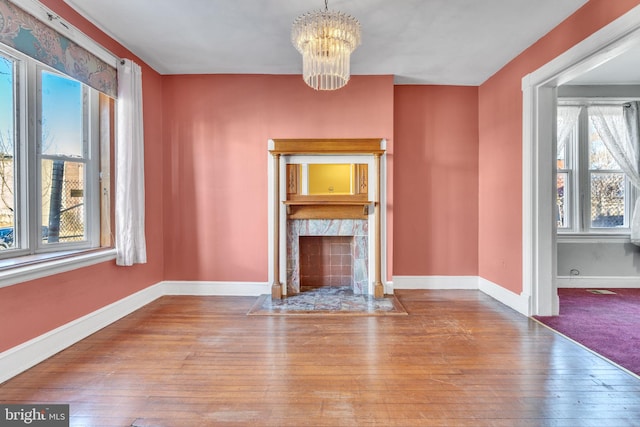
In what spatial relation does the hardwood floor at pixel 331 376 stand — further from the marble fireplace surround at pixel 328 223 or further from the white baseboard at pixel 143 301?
the marble fireplace surround at pixel 328 223

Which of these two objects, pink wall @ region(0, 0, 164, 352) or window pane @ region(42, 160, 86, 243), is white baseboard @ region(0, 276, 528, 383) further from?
window pane @ region(42, 160, 86, 243)

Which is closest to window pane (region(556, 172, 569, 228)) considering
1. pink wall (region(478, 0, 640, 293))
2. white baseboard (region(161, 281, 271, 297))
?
pink wall (region(478, 0, 640, 293))

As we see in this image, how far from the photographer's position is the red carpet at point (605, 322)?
2.37m

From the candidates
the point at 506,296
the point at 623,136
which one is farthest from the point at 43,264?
the point at 623,136

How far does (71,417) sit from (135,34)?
317 centimetres

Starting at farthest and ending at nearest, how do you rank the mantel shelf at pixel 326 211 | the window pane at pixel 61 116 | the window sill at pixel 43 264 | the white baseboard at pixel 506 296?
the mantel shelf at pixel 326 211 < the white baseboard at pixel 506 296 < the window pane at pixel 61 116 < the window sill at pixel 43 264

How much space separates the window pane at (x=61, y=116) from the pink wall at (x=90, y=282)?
517 millimetres

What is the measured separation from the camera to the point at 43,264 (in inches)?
89.3

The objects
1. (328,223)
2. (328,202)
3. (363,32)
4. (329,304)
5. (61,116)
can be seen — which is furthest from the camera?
(328,223)

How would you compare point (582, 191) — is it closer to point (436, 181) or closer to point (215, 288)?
point (436, 181)

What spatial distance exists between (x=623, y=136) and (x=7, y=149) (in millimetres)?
6748

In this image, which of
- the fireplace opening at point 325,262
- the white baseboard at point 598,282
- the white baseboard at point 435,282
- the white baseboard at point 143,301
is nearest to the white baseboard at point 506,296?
the white baseboard at point 143,301

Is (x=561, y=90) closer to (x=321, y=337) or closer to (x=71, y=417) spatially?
(x=321, y=337)

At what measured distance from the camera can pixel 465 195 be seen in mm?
4180
